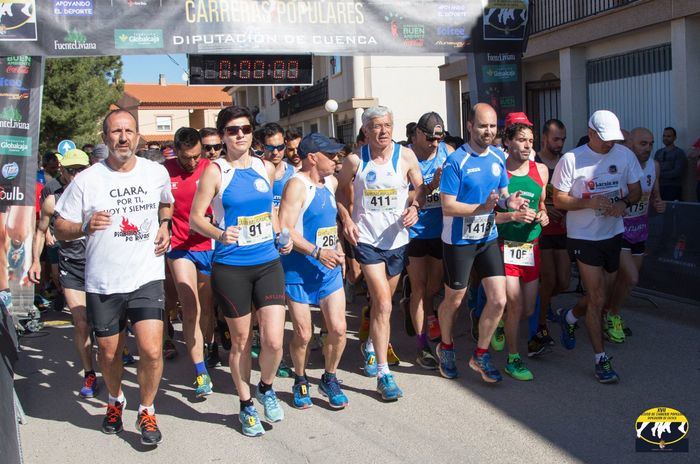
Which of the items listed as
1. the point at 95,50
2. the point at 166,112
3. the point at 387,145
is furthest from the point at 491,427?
the point at 166,112

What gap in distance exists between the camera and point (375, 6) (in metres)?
9.38

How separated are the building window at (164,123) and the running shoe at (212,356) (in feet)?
208

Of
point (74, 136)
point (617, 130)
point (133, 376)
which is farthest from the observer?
point (74, 136)

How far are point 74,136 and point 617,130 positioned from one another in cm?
3264

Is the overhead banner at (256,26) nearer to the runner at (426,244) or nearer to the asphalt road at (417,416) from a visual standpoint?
the runner at (426,244)

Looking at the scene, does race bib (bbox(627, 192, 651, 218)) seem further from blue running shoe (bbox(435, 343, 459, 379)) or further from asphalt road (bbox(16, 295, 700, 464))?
blue running shoe (bbox(435, 343, 459, 379))

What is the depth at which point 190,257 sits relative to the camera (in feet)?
20.4

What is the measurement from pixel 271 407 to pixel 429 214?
7.70ft

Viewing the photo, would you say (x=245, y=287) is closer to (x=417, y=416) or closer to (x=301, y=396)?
(x=301, y=396)

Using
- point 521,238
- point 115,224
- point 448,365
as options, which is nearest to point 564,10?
point 521,238

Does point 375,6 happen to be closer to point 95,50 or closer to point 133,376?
point 95,50

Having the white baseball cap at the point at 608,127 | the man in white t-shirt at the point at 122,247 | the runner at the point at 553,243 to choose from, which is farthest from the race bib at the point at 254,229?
the runner at the point at 553,243

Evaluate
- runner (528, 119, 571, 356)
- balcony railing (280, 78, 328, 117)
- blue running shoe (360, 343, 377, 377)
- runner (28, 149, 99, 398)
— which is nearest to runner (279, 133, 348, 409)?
blue running shoe (360, 343, 377, 377)

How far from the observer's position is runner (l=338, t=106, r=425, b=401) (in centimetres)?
576
